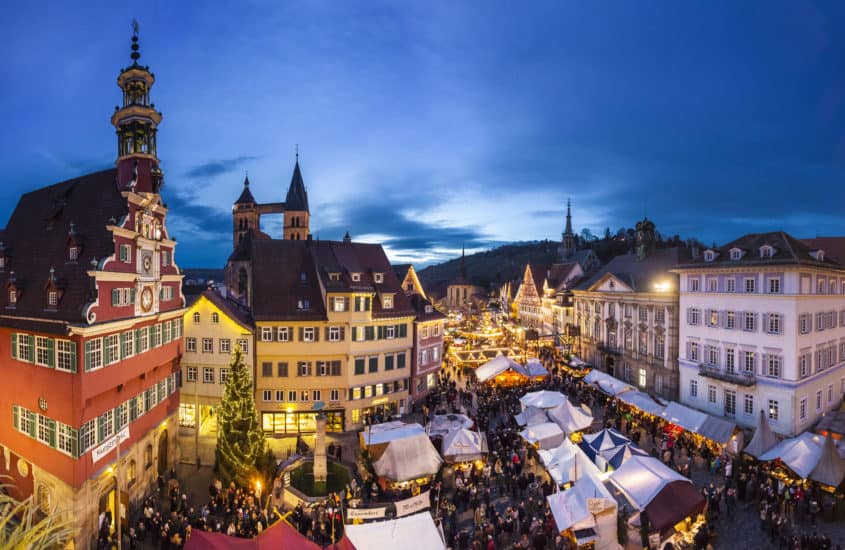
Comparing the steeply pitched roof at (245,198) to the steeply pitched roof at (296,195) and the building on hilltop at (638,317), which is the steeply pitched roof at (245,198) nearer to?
the steeply pitched roof at (296,195)

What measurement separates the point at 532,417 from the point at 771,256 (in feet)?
64.5

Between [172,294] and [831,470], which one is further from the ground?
[172,294]

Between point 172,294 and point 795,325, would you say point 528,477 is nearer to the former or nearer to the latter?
point 795,325

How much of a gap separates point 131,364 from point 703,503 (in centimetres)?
2684

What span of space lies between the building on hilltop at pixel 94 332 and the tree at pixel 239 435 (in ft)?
14.5

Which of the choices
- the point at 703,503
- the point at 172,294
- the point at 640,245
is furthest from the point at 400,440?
the point at 640,245

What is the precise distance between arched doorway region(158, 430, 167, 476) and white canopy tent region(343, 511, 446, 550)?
17286mm

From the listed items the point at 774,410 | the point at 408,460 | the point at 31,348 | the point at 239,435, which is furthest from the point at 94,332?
the point at 774,410

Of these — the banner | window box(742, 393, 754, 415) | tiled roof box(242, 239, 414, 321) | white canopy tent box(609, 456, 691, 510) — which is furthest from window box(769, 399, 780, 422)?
the banner

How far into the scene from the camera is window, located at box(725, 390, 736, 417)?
1350 inches

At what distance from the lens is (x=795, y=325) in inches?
1202

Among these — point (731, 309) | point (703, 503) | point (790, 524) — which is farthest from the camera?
point (731, 309)

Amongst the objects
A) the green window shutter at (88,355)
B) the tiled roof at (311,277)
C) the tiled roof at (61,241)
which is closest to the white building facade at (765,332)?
the tiled roof at (311,277)

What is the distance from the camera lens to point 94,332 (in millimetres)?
20422
